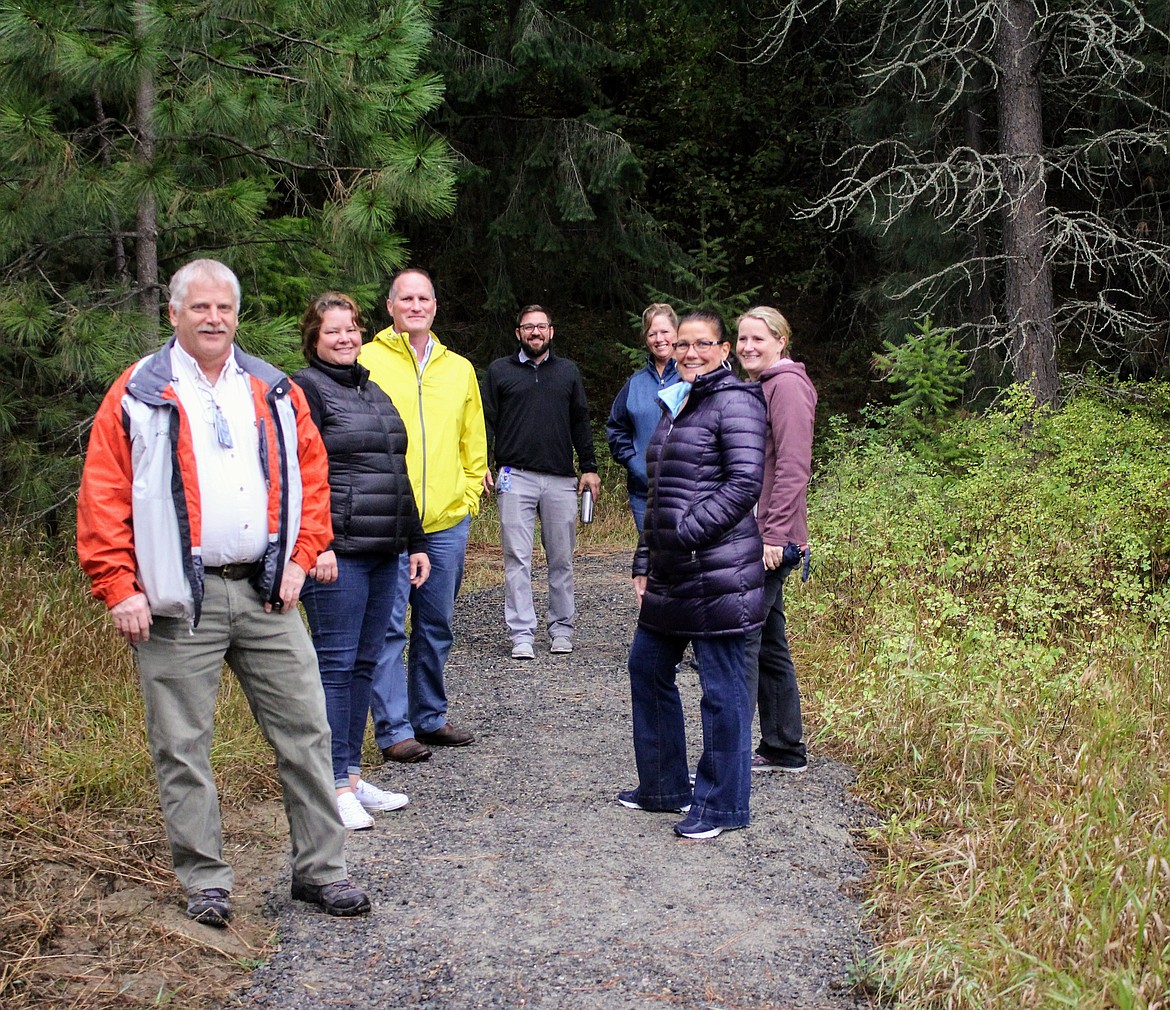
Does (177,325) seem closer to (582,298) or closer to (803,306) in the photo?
(582,298)

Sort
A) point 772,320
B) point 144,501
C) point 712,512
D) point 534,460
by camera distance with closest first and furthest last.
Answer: point 144,501
point 712,512
point 772,320
point 534,460

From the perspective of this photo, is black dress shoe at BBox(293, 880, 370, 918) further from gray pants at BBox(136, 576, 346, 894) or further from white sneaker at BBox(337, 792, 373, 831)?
white sneaker at BBox(337, 792, 373, 831)

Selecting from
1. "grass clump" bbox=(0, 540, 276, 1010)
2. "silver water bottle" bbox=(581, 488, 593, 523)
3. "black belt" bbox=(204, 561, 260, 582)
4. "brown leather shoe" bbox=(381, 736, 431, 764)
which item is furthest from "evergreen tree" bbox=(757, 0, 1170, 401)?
"black belt" bbox=(204, 561, 260, 582)

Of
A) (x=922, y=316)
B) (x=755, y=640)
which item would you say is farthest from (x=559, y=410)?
(x=922, y=316)

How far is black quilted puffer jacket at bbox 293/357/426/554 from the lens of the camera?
461cm

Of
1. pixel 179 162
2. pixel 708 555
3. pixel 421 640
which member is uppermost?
pixel 179 162

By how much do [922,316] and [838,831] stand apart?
10.3 m

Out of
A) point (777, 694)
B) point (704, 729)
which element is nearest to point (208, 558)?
point (704, 729)

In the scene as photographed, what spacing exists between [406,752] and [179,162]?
151 inches

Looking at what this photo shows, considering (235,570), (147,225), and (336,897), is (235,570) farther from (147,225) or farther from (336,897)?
(147,225)

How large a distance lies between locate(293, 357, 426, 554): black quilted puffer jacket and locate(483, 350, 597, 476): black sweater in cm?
303

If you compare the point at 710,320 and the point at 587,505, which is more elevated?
the point at 710,320

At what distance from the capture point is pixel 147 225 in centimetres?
732

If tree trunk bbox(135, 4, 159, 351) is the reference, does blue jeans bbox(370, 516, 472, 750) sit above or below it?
below
